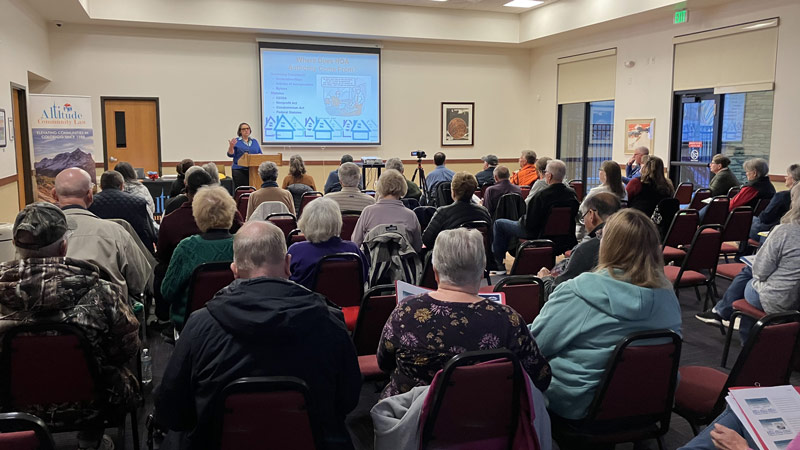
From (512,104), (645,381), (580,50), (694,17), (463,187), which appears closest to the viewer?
(645,381)

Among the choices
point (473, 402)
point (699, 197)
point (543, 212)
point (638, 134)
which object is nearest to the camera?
point (473, 402)

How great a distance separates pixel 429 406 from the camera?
1898 mm

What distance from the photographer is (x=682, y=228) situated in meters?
5.55

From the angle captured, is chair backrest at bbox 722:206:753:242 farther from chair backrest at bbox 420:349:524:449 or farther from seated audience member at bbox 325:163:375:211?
chair backrest at bbox 420:349:524:449

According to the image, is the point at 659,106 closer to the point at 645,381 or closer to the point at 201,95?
the point at 201,95

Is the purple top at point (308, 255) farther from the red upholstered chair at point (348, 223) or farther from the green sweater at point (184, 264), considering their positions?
the red upholstered chair at point (348, 223)

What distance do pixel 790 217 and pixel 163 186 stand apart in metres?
8.50

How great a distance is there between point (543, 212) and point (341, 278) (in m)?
2.87

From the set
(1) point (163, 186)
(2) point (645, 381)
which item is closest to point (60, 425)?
(2) point (645, 381)

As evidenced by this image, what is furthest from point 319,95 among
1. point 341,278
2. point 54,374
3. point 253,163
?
point 54,374

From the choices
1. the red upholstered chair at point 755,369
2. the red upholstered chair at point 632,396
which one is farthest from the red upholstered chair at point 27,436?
the red upholstered chair at point 755,369

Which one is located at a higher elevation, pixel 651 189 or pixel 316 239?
pixel 651 189

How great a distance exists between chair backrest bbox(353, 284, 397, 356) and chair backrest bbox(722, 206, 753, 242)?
13.6 feet

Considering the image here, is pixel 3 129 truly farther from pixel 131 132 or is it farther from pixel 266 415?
pixel 266 415
